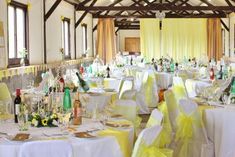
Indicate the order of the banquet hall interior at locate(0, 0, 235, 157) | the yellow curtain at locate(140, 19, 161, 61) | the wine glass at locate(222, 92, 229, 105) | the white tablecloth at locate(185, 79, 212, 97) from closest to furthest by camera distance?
the banquet hall interior at locate(0, 0, 235, 157) < the wine glass at locate(222, 92, 229, 105) < the white tablecloth at locate(185, 79, 212, 97) < the yellow curtain at locate(140, 19, 161, 61)

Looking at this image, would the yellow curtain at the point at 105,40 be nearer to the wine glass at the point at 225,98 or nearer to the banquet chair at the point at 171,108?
the banquet chair at the point at 171,108

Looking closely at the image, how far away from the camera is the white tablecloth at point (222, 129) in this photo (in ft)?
15.7

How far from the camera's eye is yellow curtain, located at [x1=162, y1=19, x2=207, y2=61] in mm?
19125

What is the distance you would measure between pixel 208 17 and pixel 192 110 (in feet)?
47.1

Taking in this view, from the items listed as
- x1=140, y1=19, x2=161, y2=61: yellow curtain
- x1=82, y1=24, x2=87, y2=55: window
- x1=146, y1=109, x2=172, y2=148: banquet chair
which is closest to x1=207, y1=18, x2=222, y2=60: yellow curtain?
x1=140, y1=19, x2=161, y2=61: yellow curtain

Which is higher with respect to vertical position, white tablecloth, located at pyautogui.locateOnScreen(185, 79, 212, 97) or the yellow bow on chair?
white tablecloth, located at pyautogui.locateOnScreen(185, 79, 212, 97)

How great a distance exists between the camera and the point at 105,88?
7734mm

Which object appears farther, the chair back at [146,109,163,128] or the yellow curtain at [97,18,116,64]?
the yellow curtain at [97,18,116,64]

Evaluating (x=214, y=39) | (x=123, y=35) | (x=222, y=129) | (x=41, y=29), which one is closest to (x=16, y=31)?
(x=41, y=29)

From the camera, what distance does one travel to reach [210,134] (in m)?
5.00

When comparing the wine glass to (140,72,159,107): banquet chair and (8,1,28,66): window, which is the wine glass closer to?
(8,1,28,66): window

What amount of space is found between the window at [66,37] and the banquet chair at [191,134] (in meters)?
8.54

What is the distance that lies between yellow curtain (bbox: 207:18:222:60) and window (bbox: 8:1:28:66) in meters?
11.9

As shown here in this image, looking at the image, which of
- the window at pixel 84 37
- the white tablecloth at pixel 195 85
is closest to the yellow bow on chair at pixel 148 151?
the white tablecloth at pixel 195 85
